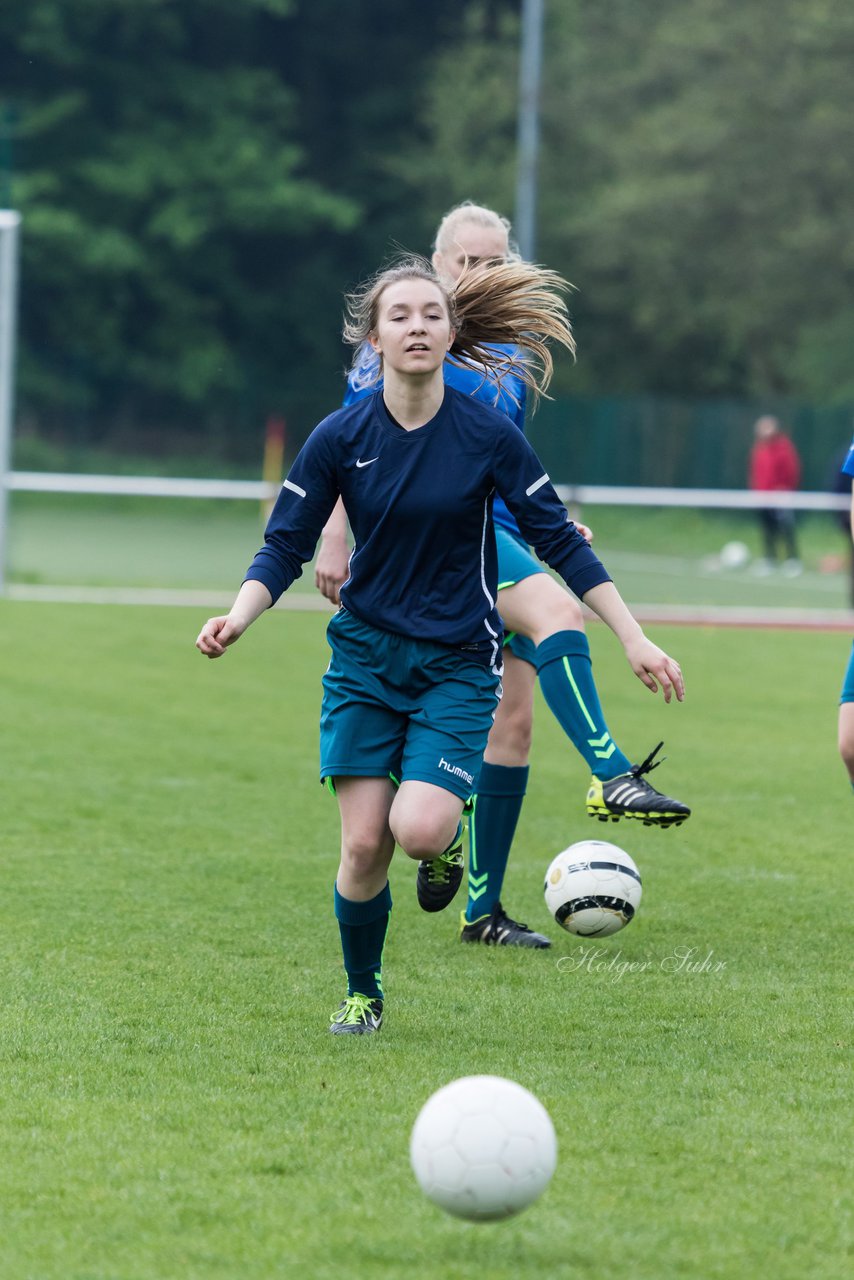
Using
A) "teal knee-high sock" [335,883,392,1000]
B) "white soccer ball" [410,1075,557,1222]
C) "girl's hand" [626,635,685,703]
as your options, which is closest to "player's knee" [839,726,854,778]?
"girl's hand" [626,635,685,703]

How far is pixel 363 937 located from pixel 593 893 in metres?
1.03

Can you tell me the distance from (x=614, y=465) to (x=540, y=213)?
435 inches

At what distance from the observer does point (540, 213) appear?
39.7 metres

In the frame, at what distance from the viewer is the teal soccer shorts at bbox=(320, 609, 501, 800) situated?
4.69 m

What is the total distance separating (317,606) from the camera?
56.4 feet

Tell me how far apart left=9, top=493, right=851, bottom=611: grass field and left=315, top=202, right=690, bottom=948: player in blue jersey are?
496 inches

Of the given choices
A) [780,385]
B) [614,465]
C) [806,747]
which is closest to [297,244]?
[780,385]

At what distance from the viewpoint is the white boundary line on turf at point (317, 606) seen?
16.7 metres

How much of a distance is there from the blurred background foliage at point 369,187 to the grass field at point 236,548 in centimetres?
438

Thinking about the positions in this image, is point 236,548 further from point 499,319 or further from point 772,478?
point 499,319

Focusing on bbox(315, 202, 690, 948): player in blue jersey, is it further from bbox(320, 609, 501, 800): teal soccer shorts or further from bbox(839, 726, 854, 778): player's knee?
bbox(839, 726, 854, 778): player's knee

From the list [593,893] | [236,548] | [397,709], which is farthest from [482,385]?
[236,548]

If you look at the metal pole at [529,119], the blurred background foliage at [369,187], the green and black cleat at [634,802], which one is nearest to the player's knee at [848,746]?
the green and black cleat at [634,802]

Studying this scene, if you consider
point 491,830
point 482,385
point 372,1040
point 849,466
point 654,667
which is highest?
point 482,385
